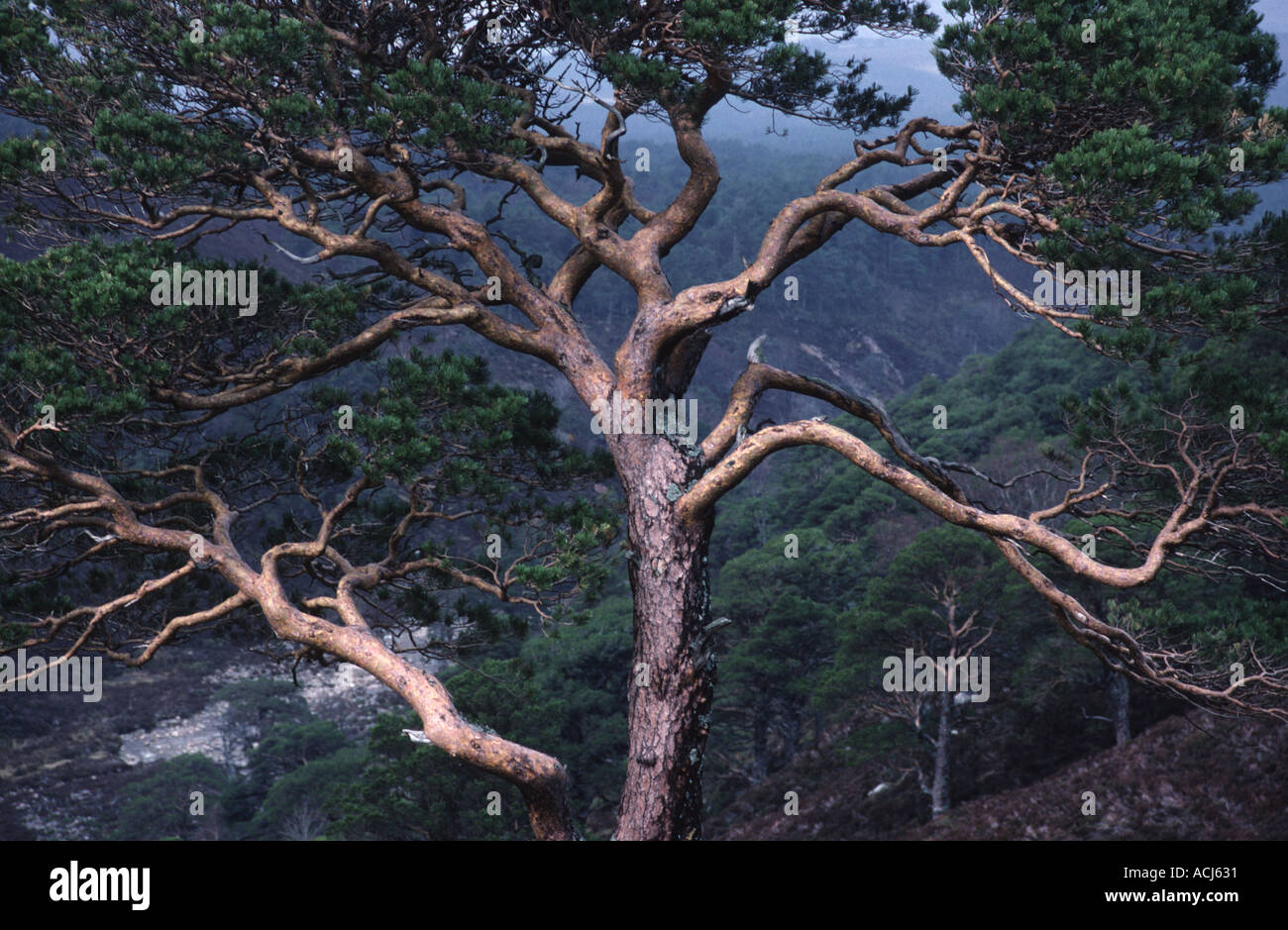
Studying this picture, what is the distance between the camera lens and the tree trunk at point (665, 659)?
6523mm

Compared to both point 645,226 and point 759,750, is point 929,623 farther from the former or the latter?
point 645,226

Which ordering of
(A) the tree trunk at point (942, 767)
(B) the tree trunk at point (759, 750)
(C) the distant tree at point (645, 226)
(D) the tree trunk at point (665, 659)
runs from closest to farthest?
(C) the distant tree at point (645, 226) → (D) the tree trunk at point (665, 659) → (A) the tree trunk at point (942, 767) → (B) the tree trunk at point (759, 750)

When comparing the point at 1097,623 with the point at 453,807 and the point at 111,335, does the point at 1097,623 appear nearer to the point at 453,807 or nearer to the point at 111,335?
the point at 111,335

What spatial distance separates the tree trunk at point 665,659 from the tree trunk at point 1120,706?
1588cm

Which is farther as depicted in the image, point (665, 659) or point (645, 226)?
point (645, 226)

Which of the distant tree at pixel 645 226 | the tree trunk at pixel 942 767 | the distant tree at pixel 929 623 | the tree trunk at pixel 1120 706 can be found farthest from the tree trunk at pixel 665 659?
the tree trunk at pixel 942 767

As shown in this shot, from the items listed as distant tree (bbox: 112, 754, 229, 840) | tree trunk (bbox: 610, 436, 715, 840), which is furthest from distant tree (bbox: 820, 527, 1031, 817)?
distant tree (bbox: 112, 754, 229, 840)

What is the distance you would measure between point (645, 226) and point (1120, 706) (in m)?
16.8

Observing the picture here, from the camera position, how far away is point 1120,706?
19625 mm

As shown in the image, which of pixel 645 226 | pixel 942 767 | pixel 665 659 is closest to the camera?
pixel 665 659

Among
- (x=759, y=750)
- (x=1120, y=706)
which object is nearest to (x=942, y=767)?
(x=1120, y=706)

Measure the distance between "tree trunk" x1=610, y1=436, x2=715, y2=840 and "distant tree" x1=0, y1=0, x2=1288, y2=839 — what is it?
0.02m

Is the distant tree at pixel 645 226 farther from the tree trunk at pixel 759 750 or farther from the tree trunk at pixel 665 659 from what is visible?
the tree trunk at pixel 759 750

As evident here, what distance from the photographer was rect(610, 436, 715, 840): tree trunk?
6.52 metres
